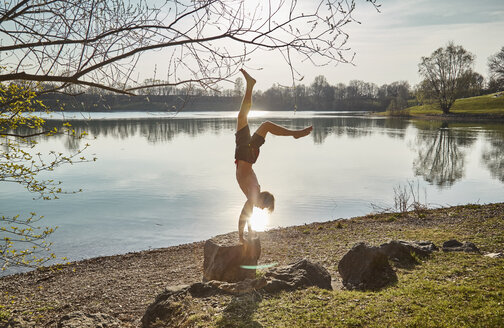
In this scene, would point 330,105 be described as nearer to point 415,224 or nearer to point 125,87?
point 415,224

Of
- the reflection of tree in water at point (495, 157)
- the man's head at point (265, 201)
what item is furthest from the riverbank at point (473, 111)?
the man's head at point (265, 201)

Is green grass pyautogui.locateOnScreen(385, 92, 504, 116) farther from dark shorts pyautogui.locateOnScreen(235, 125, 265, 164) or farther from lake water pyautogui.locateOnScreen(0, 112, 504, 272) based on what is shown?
dark shorts pyautogui.locateOnScreen(235, 125, 265, 164)

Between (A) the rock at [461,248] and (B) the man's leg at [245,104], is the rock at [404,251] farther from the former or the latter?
(B) the man's leg at [245,104]

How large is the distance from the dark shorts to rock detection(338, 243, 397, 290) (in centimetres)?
282

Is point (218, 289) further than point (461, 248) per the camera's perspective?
No

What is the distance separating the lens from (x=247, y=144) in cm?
575

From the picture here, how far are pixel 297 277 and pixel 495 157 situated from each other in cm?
3278

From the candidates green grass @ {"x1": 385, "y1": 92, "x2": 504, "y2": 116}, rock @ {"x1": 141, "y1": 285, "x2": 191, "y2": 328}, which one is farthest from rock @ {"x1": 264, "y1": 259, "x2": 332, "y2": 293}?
green grass @ {"x1": 385, "y1": 92, "x2": 504, "y2": 116}

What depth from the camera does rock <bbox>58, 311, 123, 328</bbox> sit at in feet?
16.2

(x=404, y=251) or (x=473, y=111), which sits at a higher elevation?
(x=473, y=111)

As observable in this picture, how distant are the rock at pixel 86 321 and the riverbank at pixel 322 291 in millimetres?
678

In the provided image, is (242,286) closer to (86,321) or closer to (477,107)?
(86,321)

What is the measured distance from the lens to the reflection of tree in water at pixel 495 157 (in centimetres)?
2553

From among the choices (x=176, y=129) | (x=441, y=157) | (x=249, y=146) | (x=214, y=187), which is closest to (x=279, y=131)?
(x=249, y=146)
